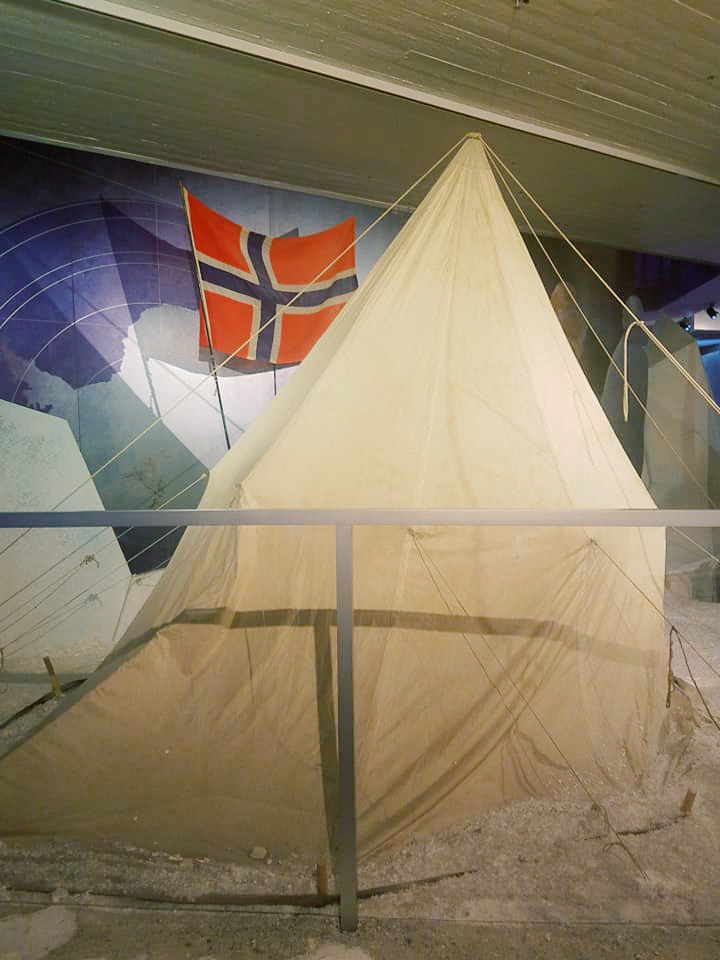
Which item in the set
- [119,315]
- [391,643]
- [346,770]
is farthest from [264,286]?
[346,770]

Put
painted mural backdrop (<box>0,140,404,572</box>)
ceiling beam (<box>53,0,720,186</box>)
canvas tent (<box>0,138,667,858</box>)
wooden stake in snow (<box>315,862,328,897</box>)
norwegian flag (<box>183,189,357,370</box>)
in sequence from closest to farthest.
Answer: wooden stake in snow (<box>315,862,328,897</box>)
canvas tent (<box>0,138,667,858</box>)
ceiling beam (<box>53,0,720,186</box>)
painted mural backdrop (<box>0,140,404,572</box>)
norwegian flag (<box>183,189,357,370</box>)

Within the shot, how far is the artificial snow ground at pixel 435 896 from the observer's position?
4.27 feet

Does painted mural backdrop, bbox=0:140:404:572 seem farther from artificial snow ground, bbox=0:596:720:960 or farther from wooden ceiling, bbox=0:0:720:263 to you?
artificial snow ground, bbox=0:596:720:960

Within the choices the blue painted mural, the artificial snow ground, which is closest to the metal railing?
the artificial snow ground

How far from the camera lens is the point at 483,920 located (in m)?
1.38

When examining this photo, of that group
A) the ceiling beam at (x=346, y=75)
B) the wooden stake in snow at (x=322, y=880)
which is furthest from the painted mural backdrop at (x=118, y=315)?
the wooden stake in snow at (x=322, y=880)

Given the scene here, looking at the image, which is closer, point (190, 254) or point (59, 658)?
point (59, 658)

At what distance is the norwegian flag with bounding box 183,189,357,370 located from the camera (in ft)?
12.7

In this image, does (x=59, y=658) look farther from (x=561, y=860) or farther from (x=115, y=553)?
(x=561, y=860)

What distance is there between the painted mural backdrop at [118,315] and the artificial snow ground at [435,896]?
8.40 ft

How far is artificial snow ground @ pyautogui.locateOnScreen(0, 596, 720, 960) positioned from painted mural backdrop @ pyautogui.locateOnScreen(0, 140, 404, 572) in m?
2.56

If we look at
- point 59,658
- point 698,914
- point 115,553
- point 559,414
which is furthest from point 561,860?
point 115,553

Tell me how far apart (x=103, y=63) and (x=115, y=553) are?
3.06 meters

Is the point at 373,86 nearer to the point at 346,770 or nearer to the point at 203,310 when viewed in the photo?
the point at 203,310
